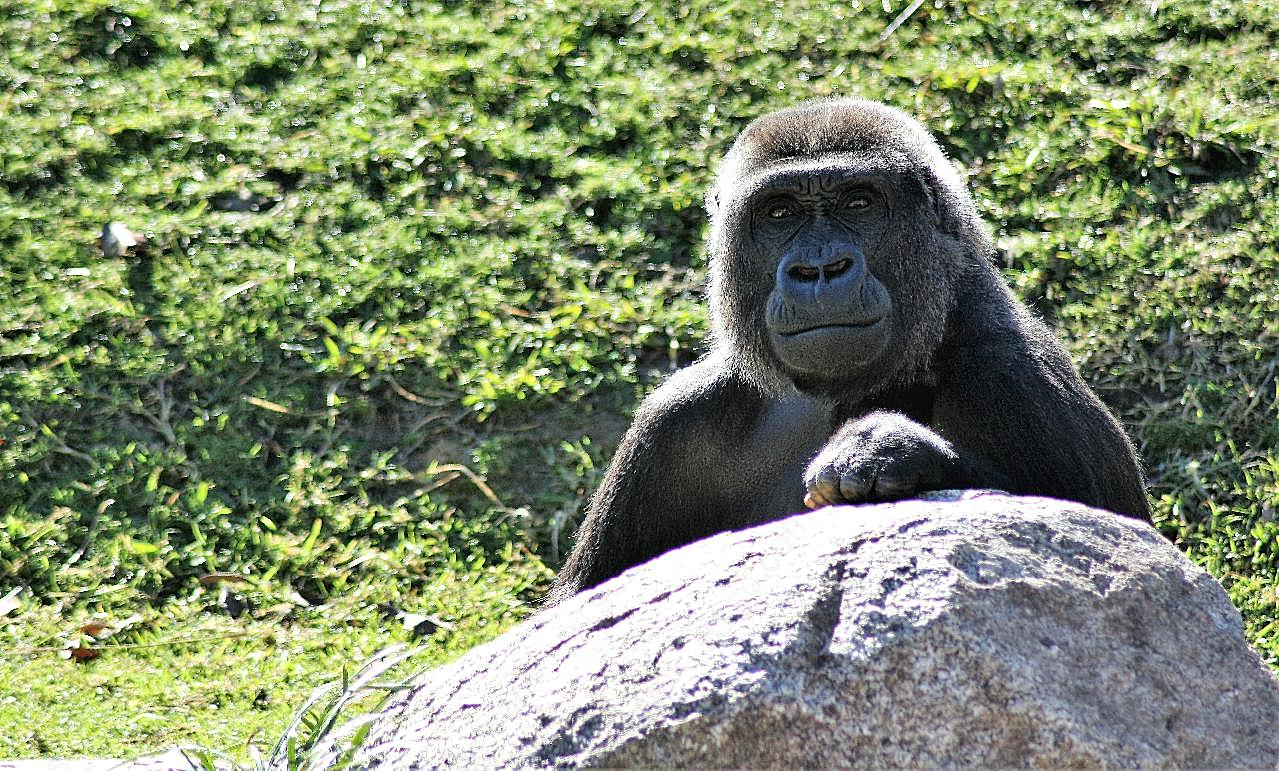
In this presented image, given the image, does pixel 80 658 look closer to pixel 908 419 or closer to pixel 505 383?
pixel 505 383

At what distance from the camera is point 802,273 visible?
461 cm

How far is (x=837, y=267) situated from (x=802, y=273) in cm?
10

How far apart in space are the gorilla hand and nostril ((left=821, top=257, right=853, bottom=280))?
45cm

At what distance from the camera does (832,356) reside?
14.9 feet

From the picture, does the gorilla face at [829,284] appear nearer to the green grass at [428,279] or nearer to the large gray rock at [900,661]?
the large gray rock at [900,661]

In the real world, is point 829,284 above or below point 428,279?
above

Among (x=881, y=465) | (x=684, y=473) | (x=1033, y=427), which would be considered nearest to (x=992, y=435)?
(x=1033, y=427)

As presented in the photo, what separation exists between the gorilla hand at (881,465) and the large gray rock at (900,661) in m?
0.40

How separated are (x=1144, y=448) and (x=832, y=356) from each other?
9.15 feet

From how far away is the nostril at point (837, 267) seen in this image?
15.0ft

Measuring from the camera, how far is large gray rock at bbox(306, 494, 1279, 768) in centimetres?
322

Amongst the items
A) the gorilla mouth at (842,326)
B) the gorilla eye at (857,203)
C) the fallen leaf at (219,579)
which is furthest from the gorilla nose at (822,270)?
the fallen leaf at (219,579)

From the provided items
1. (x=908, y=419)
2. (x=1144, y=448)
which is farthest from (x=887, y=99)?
(x=908, y=419)

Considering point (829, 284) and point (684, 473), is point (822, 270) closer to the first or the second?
point (829, 284)
